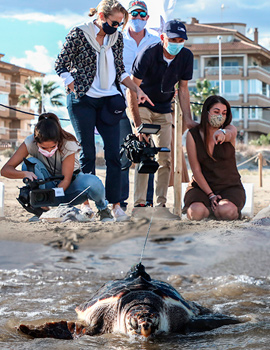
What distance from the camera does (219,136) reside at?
4.11 metres

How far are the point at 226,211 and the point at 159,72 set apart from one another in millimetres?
1296

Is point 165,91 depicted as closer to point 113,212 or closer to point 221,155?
point 221,155

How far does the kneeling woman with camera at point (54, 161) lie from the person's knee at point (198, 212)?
611 mm

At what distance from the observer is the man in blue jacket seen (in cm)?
430

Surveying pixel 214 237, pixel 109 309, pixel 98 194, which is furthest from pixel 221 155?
pixel 109 309

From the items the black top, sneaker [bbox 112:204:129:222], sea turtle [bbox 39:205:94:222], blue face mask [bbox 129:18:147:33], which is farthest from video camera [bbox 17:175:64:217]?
blue face mask [bbox 129:18:147:33]

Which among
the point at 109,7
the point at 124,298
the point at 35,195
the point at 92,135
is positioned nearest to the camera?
the point at 124,298

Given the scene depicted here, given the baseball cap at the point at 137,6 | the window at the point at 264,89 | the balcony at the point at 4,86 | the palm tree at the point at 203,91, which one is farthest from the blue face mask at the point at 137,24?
the window at the point at 264,89

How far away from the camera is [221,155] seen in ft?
14.0

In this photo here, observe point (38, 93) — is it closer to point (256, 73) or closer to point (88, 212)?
point (256, 73)

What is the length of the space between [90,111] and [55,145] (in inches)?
19.6

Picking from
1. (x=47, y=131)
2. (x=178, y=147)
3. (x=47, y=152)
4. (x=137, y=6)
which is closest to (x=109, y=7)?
(x=137, y=6)

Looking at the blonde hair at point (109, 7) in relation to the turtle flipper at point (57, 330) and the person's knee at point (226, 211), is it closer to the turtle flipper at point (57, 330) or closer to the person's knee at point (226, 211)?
the person's knee at point (226, 211)

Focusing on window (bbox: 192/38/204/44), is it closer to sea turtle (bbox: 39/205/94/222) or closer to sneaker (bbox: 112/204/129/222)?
sneaker (bbox: 112/204/129/222)
